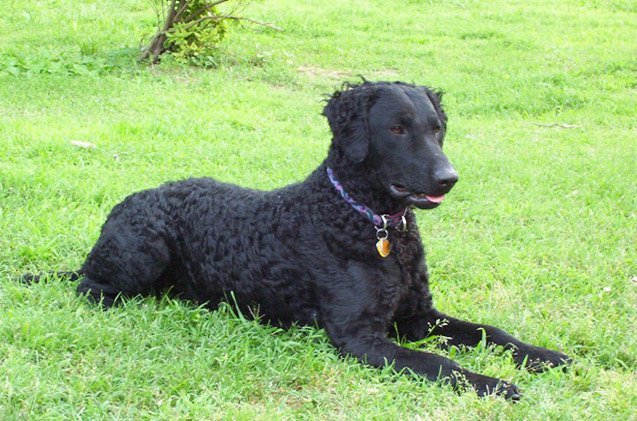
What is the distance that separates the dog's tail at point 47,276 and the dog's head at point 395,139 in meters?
1.85

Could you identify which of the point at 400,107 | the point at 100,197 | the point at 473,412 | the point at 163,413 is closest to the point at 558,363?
the point at 473,412

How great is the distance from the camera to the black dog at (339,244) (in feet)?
12.9

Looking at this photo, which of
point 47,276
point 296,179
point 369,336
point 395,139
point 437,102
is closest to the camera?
point 369,336

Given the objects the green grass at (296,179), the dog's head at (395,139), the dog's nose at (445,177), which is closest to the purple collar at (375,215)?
the dog's head at (395,139)

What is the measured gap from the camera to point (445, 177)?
380cm

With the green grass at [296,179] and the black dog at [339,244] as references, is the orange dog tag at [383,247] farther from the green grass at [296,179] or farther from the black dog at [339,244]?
the green grass at [296,179]

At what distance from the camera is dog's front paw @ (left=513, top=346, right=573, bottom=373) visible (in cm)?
387

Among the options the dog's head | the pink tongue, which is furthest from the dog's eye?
the pink tongue

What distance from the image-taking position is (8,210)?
5672 millimetres

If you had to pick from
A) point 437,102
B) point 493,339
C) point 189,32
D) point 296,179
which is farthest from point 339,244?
point 189,32

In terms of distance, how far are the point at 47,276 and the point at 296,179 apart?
2.64 m

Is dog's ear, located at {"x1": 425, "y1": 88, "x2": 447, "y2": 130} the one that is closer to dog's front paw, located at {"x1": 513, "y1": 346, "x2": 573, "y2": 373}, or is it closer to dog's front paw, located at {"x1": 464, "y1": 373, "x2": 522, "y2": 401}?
dog's front paw, located at {"x1": 513, "y1": 346, "x2": 573, "y2": 373}

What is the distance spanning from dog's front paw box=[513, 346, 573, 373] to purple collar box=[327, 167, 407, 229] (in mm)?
893

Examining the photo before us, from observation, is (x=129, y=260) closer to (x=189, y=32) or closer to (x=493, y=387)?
(x=493, y=387)
